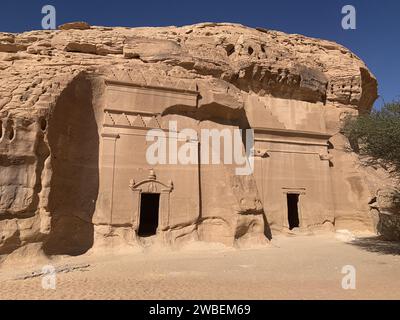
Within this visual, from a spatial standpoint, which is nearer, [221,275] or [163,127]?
[221,275]

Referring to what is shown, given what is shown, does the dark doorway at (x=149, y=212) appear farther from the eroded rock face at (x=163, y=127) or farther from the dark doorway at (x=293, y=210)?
the dark doorway at (x=293, y=210)

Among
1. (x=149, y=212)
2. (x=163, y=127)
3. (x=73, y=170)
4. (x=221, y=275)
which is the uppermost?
(x=163, y=127)

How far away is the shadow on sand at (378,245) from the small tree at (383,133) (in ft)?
9.71

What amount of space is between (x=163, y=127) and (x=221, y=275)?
24.1 ft

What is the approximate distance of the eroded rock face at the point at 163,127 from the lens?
11930 mm

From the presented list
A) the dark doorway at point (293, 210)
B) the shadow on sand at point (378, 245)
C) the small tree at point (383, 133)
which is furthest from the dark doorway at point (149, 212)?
the small tree at point (383, 133)

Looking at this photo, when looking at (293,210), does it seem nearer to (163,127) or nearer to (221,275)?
(163,127)

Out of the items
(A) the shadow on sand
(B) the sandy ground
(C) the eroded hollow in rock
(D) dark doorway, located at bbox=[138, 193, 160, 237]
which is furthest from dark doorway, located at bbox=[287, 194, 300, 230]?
(C) the eroded hollow in rock

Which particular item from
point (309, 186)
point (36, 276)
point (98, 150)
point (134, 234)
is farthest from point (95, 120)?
point (309, 186)

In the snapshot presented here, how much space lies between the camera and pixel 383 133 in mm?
13086

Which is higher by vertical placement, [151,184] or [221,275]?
[151,184]

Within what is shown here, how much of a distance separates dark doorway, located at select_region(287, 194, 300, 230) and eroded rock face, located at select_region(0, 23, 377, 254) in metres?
0.75

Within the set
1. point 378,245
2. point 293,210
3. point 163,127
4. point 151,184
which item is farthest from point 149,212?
point 378,245

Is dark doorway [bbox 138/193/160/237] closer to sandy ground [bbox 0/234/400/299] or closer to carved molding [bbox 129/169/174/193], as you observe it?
carved molding [bbox 129/169/174/193]
